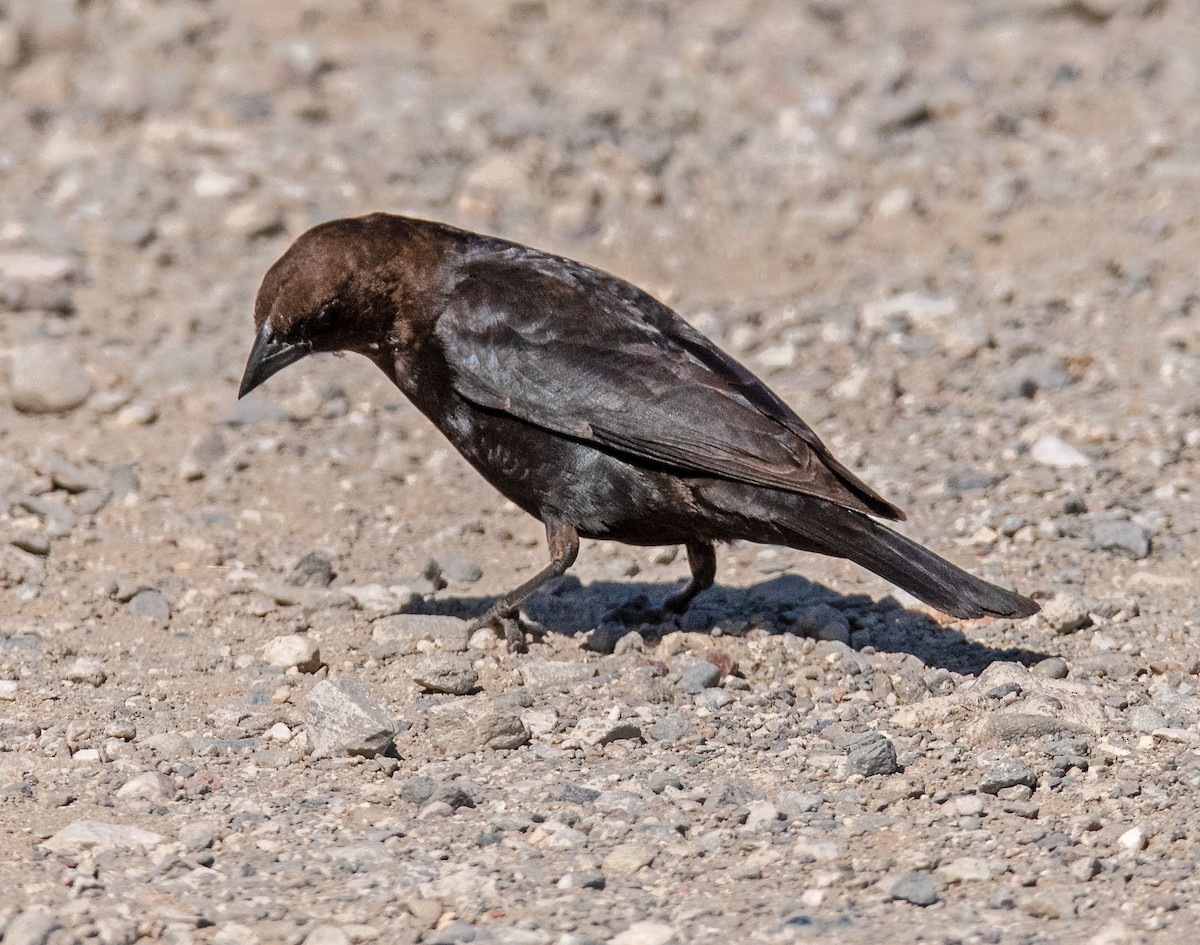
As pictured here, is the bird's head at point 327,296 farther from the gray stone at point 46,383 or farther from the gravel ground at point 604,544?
the gray stone at point 46,383

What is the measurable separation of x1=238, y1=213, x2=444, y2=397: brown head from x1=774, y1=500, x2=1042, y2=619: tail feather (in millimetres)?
1580

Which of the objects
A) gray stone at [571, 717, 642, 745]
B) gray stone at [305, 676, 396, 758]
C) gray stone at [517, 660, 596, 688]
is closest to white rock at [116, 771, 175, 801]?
gray stone at [305, 676, 396, 758]

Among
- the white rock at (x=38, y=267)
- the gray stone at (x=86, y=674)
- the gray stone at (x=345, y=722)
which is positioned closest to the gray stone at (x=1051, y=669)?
the gray stone at (x=345, y=722)

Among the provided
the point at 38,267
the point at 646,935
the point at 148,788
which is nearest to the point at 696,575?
the point at 148,788

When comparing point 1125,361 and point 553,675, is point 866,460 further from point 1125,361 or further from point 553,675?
point 553,675

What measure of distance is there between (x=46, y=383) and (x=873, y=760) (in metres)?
4.34

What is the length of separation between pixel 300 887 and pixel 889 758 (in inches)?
65.1

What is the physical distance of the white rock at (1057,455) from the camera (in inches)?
265

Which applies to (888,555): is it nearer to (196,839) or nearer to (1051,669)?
(1051,669)

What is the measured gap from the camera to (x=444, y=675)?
522 cm

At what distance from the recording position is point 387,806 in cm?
447

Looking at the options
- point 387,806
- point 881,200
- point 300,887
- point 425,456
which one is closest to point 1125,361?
point 881,200

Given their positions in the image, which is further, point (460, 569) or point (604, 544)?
point (604, 544)

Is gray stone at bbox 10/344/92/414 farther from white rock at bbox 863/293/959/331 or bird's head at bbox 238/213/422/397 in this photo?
white rock at bbox 863/293/959/331
